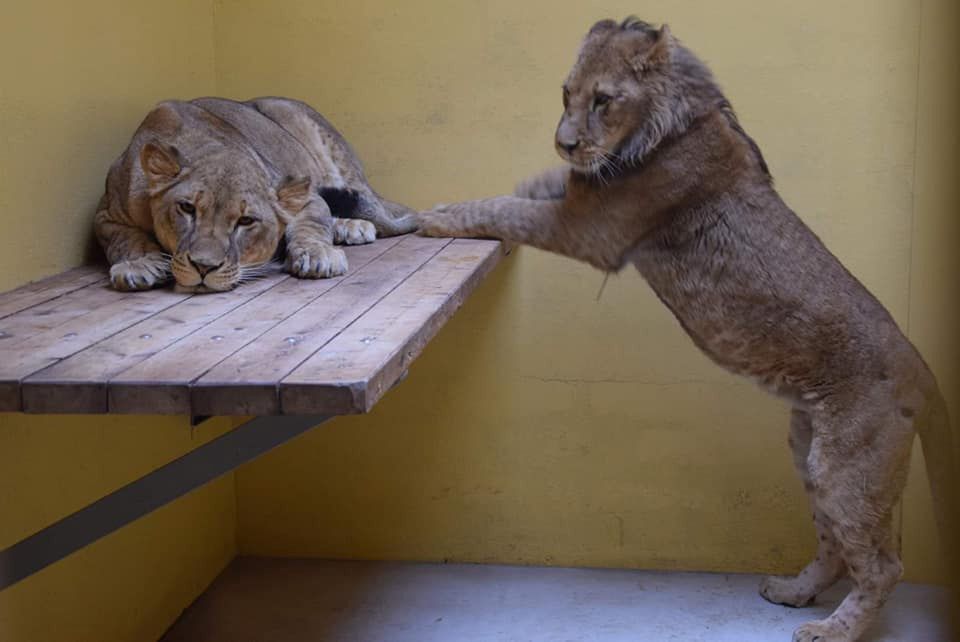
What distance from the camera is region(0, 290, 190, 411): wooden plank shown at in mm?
2465

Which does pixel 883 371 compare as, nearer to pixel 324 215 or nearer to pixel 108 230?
pixel 324 215

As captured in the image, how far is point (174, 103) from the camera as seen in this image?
3984 mm

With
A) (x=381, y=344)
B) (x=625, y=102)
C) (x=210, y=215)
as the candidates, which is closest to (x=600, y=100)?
(x=625, y=102)

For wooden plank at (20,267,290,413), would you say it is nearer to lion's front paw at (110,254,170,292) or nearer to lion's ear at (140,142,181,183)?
lion's front paw at (110,254,170,292)

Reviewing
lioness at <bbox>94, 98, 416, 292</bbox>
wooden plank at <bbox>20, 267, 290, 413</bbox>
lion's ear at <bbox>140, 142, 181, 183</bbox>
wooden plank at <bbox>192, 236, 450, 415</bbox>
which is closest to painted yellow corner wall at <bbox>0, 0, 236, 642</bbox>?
lioness at <bbox>94, 98, 416, 292</bbox>

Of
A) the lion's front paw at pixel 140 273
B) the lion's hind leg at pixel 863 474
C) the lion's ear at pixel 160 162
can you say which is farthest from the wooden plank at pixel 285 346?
the lion's hind leg at pixel 863 474

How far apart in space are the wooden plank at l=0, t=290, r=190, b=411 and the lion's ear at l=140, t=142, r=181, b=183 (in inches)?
16.2

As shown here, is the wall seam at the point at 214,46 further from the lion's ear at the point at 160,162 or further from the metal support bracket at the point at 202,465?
the metal support bracket at the point at 202,465

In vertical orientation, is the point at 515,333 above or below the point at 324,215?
below

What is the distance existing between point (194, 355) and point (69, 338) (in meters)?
0.40

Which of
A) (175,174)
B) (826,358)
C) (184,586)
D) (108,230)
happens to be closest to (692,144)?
(826,358)

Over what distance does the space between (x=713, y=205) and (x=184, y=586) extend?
2.52 m

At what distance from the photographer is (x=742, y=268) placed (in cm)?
397

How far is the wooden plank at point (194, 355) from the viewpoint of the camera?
7.92 feet
